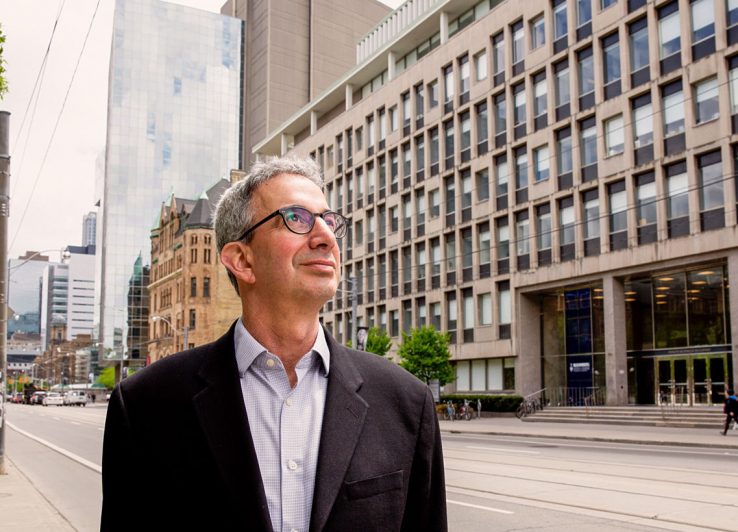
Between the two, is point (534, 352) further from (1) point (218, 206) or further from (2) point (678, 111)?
(1) point (218, 206)

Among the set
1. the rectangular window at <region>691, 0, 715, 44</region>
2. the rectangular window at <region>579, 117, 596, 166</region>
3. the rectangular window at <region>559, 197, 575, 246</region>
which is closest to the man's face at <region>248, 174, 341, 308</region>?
the rectangular window at <region>691, 0, 715, 44</region>

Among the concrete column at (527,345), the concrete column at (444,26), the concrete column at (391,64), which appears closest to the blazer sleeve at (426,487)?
the concrete column at (527,345)

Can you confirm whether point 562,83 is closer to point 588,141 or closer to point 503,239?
point 588,141

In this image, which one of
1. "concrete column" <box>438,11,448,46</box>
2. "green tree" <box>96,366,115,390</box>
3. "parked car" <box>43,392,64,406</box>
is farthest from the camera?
"green tree" <box>96,366,115,390</box>

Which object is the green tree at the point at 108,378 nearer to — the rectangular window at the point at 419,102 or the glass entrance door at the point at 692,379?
the rectangular window at the point at 419,102

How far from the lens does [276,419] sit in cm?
217

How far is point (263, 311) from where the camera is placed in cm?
232

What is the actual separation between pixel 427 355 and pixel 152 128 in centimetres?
10042

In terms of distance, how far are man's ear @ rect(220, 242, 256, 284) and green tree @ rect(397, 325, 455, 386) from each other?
129 feet

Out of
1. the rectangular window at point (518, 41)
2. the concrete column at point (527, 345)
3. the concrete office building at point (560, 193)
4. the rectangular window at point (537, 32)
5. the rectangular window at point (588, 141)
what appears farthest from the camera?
the rectangular window at point (518, 41)

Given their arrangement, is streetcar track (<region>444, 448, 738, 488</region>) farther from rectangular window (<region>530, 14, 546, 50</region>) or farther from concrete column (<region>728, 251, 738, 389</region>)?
rectangular window (<region>530, 14, 546, 50</region>)

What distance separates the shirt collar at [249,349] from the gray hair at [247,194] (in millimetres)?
242

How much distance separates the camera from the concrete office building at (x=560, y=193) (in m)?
32.9

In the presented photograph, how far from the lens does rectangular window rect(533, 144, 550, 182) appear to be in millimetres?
41000
